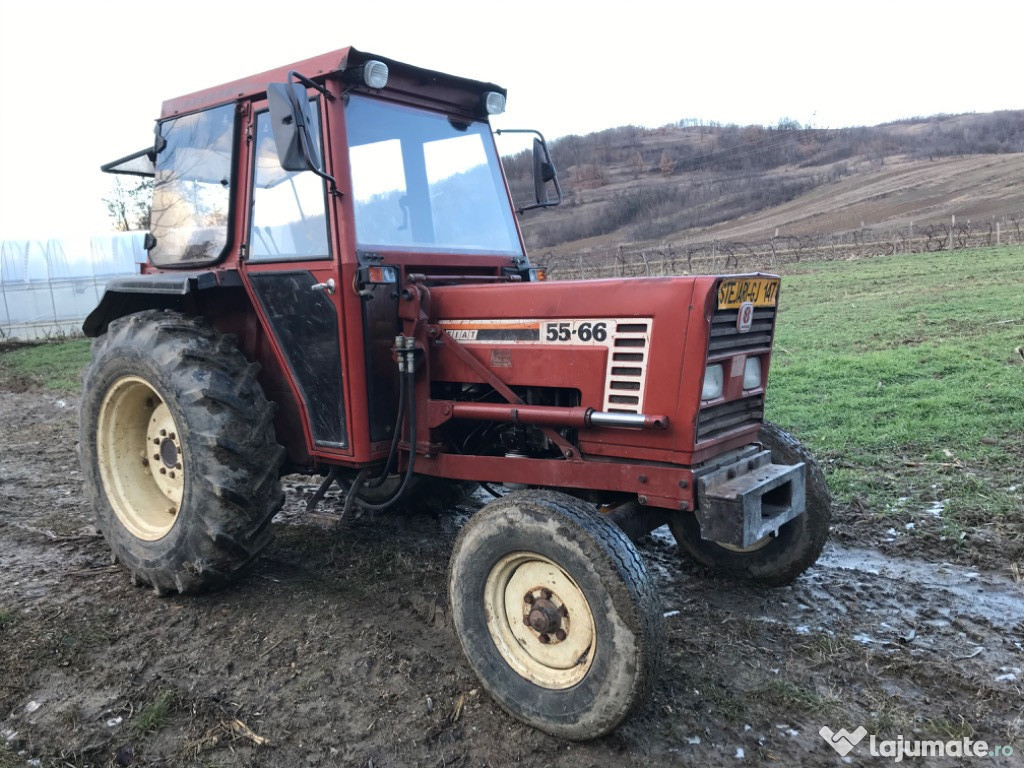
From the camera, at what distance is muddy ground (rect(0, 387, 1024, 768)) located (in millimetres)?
2963

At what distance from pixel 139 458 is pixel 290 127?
2.28m

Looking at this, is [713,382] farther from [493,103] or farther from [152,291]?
[152,291]

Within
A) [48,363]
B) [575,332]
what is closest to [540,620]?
[575,332]

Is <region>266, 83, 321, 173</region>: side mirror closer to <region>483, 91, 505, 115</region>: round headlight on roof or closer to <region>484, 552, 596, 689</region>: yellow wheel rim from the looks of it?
<region>483, 91, 505, 115</region>: round headlight on roof

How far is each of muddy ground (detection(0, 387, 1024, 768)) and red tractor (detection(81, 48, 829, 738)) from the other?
235 mm

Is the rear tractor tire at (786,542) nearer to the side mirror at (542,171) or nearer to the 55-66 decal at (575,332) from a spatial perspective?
the 55-66 decal at (575,332)

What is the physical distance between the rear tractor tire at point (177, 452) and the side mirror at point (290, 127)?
46.6 inches

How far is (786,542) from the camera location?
13.2 ft

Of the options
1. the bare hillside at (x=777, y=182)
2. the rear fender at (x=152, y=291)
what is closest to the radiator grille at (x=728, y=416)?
the rear fender at (x=152, y=291)

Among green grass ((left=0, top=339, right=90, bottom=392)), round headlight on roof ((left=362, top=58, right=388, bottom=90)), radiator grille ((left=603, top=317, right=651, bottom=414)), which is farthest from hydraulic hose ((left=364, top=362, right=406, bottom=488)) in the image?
green grass ((left=0, top=339, right=90, bottom=392))

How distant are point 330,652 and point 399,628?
348mm

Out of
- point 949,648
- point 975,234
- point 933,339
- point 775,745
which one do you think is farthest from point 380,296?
point 975,234

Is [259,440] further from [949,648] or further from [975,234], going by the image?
[975,234]

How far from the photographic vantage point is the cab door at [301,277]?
12.3 feet
